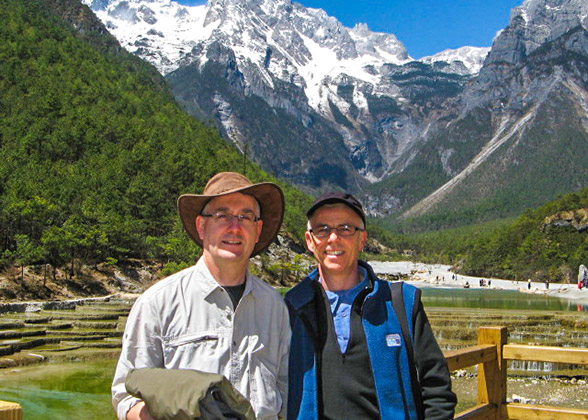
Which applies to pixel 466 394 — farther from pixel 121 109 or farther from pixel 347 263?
pixel 121 109

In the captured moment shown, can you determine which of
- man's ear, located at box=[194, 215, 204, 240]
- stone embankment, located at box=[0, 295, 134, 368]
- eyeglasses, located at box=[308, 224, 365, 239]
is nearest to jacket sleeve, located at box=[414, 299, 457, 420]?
eyeglasses, located at box=[308, 224, 365, 239]

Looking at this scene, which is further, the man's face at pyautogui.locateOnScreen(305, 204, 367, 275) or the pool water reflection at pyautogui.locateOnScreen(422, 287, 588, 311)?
the pool water reflection at pyautogui.locateOnScreen(422, 287, 588, 311)

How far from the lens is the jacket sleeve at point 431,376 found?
3.15 metres

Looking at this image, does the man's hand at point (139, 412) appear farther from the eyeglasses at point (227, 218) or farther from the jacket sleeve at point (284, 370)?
the eyeglasses at point (227, 218)

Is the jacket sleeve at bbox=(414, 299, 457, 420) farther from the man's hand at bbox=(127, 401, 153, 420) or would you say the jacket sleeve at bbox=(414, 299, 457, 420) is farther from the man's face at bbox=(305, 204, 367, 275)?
the man's hand at bbox=(127, 401, 153, 420)

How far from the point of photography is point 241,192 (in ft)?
11.3

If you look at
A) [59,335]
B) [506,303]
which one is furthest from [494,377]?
[506,303]

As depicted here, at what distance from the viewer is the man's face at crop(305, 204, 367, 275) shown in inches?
140

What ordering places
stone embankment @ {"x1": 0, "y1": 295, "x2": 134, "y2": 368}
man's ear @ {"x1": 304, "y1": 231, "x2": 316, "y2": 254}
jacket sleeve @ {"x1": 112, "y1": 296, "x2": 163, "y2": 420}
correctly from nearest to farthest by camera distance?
jacket sleeve @ {"x1": 112, "y1": 296, "x2": 163, "y2": 420}
man's ear @ {"x1": 304, "y1": 231, "x2": 316, "y2": 254}
stone embankment @ {"x1": 0, "y1": 295, "x2": 134, "y2": 368}

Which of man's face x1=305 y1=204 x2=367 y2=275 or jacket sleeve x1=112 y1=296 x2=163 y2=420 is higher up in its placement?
man's face x1=305 y1=204 x2=367 y2=275

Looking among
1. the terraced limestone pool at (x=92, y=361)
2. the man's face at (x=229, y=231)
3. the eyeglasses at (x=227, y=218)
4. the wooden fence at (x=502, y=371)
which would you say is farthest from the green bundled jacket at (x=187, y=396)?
the terraced limestone pool at (x=92, y=361)

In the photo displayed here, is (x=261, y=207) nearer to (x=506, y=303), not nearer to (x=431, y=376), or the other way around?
(x=431, y=376)

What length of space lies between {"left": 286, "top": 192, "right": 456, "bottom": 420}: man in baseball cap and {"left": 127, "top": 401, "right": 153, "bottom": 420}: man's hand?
88cm

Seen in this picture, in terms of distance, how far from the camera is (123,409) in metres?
2.88
